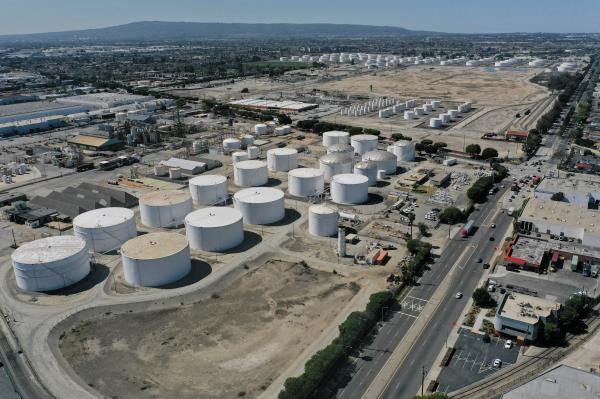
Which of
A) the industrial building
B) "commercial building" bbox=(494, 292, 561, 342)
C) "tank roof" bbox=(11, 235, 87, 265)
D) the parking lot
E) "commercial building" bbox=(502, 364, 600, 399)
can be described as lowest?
the parking lot

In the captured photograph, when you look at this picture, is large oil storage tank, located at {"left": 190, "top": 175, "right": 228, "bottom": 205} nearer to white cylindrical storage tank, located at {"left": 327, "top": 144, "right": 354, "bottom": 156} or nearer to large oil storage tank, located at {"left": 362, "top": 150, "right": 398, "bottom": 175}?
white cylindrical storage tank, located at {"left": 327, "top": 144, "right": 354, "bottom": 156}

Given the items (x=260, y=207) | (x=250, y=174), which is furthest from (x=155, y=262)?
(x=250, y=174)

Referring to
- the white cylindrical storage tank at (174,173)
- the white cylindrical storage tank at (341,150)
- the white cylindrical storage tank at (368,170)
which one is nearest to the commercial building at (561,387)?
the white cylindrical storage tank at (368,170)

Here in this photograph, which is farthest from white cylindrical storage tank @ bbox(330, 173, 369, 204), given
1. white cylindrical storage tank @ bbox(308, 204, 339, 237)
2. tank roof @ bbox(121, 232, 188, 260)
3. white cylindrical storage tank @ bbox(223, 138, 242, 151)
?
white cylindrical storage tank @ bbox(223, 138, 242, 151)

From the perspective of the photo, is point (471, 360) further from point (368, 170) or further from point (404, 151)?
point (404, 151)

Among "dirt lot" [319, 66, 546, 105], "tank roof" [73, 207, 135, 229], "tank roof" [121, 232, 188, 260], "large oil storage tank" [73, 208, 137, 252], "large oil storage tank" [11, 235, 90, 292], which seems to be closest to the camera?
"large oil storage tank" [11, 235, 90, 292]

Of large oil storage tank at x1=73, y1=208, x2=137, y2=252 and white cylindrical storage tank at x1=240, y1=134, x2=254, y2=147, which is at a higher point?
white cylindrical storage tank at x1=240, y1=134, x2=254, y2=147

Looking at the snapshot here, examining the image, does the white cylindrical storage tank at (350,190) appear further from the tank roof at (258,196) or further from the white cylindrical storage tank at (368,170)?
the tank roof at (258,196)

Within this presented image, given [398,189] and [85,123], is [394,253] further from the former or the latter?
[85,123]

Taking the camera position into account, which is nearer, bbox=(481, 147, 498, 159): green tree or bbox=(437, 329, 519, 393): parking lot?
bbox=(437, 329, 519, 393): parking lot
